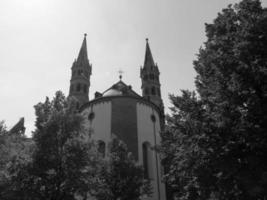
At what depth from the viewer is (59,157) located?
11.8 meters

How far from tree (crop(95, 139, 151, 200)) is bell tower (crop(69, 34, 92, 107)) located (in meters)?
22.9

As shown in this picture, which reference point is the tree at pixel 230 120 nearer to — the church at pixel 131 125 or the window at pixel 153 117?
the church at pixel 131 125

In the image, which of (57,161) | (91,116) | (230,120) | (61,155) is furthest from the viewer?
(91,116)

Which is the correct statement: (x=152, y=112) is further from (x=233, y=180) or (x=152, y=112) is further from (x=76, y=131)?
(x=233, y=180)

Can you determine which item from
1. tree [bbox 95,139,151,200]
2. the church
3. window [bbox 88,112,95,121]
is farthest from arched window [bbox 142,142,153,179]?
tree [bbox 95,139,151,200]

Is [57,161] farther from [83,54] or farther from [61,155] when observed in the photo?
[83,54]

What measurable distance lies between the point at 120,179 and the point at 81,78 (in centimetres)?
2792

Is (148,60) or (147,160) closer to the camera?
(147,160)

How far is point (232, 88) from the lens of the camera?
29.1 feet

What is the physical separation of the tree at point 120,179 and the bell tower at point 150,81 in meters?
24.2

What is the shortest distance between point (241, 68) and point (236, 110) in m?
1.41

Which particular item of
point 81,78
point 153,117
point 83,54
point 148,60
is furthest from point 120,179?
point 83,54

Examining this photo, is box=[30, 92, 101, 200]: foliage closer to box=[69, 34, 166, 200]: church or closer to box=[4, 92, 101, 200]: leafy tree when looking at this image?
box=[4, 92, 101, 200]: leafy tree

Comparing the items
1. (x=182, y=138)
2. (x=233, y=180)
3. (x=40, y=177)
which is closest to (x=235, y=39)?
(x=182, y=138)
